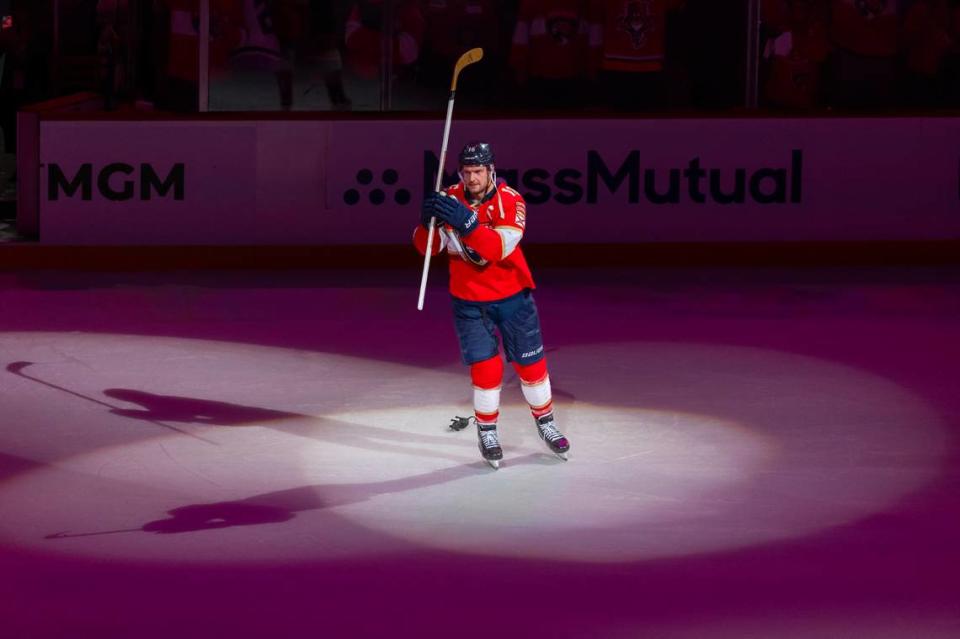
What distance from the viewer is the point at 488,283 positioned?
684 centimetres

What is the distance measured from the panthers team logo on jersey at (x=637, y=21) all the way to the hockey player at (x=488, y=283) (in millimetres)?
6954

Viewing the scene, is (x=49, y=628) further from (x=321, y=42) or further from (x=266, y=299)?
(x=321, y=42)

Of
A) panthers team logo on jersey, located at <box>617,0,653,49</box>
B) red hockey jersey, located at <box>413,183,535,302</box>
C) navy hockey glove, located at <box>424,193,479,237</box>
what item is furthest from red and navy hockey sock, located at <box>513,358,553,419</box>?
panthers team logo on jersey, located at <box>617,0,653,49</box>

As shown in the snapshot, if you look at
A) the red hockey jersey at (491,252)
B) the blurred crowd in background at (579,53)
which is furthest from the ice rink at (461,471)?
the blurred crowd in background at (579,53)

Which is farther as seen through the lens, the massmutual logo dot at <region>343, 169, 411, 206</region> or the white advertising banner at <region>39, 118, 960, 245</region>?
the massmutual logo dot at <region>343, 169, 411, 206</region>

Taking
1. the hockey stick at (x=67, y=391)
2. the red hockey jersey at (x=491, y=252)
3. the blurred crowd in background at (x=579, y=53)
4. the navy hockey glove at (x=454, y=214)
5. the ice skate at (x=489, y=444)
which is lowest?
the hockey stick at (x=67, y=391)

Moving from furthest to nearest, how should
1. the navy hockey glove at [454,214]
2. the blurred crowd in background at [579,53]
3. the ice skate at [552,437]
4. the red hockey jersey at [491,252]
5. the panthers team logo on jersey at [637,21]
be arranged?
the panthers team logo on jersey at [637,21] < the blurred crowd in background at [579,53] < the ice skate at [552,437] < the red hockey jersey at [491,252] < the navy hockey glove at [454,214]

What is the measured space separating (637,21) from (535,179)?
1984mm

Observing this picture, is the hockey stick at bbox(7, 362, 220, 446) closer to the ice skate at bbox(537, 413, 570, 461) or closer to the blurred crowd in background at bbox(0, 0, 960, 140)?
the ice skate at bbox(537, 413, 570, 461)

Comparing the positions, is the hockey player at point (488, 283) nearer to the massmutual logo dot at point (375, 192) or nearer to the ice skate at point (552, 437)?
the ice skate at point (552, 437)

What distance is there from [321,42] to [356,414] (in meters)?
6.09

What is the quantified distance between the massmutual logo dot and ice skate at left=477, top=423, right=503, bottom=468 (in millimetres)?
5584

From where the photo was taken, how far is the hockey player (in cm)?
664

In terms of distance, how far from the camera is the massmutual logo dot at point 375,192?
12.4 metres
